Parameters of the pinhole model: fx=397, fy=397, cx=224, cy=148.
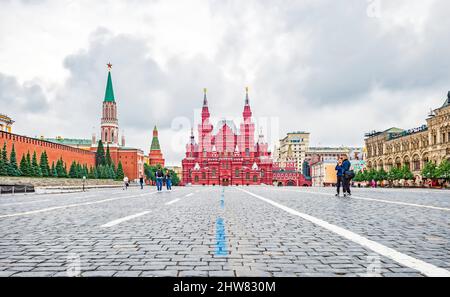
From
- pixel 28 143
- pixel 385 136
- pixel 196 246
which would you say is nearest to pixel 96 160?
pixel 28 143

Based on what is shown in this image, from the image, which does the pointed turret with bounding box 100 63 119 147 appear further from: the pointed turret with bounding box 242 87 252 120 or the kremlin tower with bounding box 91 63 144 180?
the pointed turret with bounding box 242 87 252 120

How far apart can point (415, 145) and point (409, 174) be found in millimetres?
9311

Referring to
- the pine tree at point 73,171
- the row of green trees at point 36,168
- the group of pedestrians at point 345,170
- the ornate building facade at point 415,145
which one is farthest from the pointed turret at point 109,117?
the group of pedestrians at point 345,170

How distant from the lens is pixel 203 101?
11338cm

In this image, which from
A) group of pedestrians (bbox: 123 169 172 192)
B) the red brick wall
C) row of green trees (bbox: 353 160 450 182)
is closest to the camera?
group of pedestrians (bbox: 123 169 172 192)

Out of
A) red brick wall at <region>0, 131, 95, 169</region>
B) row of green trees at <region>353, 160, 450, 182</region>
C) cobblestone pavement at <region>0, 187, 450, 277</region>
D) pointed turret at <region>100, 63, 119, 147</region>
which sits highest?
pointed turret at <region>100, 63, 119, 147</region>

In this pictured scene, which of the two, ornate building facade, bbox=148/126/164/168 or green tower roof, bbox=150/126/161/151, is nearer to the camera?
ornate building facade, bbox=148/126/164/168

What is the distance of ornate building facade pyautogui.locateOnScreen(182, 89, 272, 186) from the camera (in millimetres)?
101000

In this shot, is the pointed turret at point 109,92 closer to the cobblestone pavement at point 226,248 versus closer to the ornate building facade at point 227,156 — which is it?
the ornate building facade at point 227,156

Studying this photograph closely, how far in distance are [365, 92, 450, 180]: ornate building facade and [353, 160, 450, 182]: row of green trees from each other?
2918 millimetres

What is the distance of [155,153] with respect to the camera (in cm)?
14412

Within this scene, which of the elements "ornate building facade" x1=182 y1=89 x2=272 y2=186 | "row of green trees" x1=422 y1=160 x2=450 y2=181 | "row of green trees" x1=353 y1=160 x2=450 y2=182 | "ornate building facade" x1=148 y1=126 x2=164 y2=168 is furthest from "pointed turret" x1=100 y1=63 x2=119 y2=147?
"row of green trees" x1=422 y1=160 x2=450 y2=181

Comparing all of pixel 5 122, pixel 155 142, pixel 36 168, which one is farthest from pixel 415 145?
pixel 155 142

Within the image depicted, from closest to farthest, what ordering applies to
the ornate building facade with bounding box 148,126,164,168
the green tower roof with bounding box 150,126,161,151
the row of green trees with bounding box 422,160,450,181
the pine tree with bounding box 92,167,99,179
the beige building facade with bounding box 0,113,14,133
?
the row of green trees with bounding box 422,160,450,181
the beige building facade with bounding box 0,113,14,133
the pine tree with bounding box 92,167,99,179
the ornate building facade with bounding box 148,126,164,168
the green tower roof with bounding box 150,126,161,151
